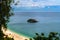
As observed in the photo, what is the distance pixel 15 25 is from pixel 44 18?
105 cm

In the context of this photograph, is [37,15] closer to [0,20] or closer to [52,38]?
[0,20]

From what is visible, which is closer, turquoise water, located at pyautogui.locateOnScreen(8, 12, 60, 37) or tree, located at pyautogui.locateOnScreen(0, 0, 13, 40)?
tree, located at pyautogui.locateOnScreen(0, 0, 13, 40)

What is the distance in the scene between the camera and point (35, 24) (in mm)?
5262

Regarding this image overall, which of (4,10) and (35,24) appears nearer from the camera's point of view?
(4,10)

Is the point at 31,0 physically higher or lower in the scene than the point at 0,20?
higher

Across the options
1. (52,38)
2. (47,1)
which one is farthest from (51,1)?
(52,38)

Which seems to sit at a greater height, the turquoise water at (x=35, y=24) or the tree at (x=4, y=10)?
the turquoise water at (x=35, y=24)

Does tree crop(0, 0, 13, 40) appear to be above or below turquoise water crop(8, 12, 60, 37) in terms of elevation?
below

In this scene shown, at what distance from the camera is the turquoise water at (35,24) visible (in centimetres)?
517

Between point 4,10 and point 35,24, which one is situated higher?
point 35,24

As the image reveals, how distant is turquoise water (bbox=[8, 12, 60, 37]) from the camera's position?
17.0 ft

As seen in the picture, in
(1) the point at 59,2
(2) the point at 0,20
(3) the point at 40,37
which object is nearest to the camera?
(3) the point at 40,37

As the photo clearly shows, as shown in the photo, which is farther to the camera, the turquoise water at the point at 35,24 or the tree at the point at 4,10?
→ the turquoise water at the point at 35,24

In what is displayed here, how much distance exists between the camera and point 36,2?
167 inches
